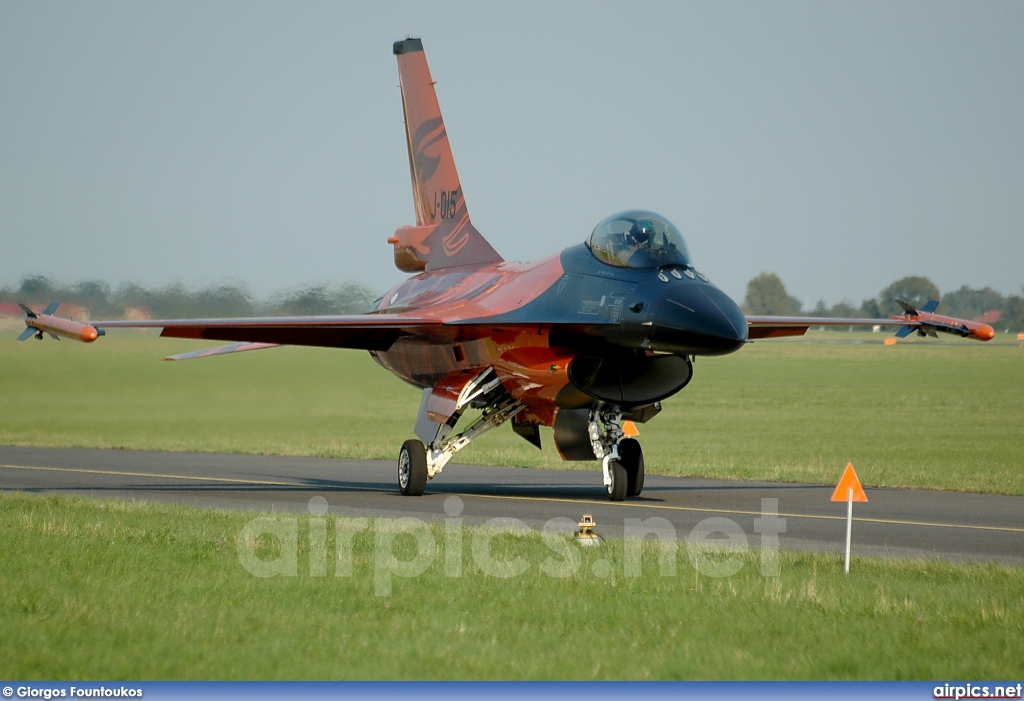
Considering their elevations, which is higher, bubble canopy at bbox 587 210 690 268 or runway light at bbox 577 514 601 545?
bubble canopy at bbox 587 210 690 268

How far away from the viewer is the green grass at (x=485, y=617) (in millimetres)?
7371

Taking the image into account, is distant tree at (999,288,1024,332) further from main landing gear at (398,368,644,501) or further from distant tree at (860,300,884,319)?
main landing gear at (398,368,644,501)

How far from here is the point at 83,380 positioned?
100 ft

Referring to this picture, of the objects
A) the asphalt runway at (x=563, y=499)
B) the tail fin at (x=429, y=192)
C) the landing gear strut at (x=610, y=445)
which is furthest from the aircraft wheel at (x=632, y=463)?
the tail fin at (x=429, y=192)

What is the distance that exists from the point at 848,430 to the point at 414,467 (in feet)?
72.2

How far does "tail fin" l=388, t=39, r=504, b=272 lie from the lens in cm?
2236

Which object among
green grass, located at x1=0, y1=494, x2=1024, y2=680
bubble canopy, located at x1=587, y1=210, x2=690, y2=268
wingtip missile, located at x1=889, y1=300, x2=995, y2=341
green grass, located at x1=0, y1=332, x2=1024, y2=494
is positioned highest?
bubble canopy, located at x1=587, y1=210, x2=690, y2=268

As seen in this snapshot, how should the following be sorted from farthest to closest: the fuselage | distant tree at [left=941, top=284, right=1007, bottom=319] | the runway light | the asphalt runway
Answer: distant tree at [left=941, top=284, right=1007, bottom=319], the fuselage, the asphalt runway, the runway light

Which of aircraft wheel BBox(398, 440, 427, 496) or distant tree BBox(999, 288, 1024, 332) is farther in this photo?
distant tree BBox(999, 288, 1024, 332)

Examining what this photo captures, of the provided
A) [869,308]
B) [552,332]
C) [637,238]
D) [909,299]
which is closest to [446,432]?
[552,332]

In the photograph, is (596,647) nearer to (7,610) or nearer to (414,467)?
(7,610)

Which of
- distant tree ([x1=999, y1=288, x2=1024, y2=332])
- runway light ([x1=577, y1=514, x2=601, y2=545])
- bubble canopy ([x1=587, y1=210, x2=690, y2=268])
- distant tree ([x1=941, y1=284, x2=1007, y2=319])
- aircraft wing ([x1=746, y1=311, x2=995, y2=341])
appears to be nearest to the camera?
runway light ([x1=577, y1=514, x2=601, y2=545])

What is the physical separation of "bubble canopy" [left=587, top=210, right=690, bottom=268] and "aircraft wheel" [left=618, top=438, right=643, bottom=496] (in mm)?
2970

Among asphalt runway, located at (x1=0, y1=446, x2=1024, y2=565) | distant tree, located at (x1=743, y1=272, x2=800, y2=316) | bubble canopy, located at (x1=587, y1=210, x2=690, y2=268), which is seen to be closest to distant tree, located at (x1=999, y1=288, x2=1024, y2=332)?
distant tree, located at (x1=743, y1=272, x2=800, y2=316)
